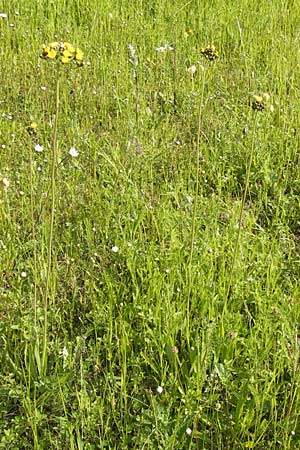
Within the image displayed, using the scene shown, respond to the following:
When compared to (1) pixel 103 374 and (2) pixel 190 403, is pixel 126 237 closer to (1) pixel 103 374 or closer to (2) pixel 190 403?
(1) pixel 103 374

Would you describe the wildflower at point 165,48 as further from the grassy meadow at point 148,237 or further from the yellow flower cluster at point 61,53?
the yellow flower cluster at point 61,53

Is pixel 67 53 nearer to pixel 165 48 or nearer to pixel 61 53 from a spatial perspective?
pixel 61 53

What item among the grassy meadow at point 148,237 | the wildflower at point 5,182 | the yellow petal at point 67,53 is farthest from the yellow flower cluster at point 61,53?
the wildflower at point 5,182

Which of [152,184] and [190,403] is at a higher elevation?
[152,184]

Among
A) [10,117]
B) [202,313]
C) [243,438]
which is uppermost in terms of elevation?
[10,117]

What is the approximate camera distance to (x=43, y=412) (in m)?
1.78

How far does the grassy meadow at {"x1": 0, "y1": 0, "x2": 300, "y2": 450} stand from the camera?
5.69ft

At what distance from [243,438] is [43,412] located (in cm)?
58

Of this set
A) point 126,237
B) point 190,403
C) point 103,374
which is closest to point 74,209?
point 126,237

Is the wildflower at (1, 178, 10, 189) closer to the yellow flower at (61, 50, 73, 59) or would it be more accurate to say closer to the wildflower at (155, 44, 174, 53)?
the yellow flower at (61, 50, 73, 59)

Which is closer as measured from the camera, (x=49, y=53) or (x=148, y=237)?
(x=49, y=53)

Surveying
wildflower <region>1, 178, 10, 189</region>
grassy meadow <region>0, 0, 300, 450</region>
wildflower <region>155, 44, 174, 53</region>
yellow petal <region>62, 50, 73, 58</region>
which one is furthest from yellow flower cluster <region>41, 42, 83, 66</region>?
wildflower <region>155, 44, 174, 53</region>

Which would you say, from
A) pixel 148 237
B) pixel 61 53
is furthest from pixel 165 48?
pixel 61 53

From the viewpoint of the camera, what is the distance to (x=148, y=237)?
239cm
